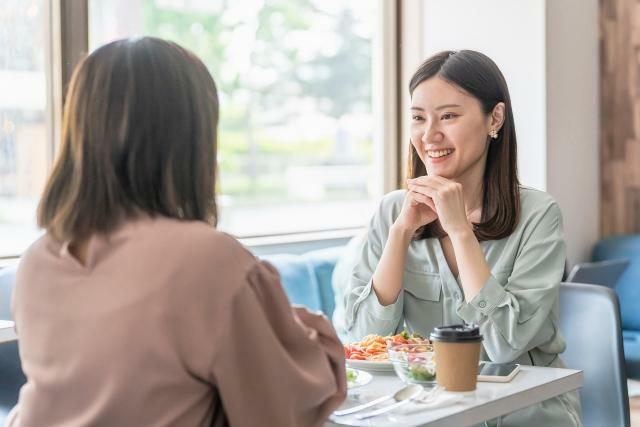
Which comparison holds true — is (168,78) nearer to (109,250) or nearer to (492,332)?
(109,250)

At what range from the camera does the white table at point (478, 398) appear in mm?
1547

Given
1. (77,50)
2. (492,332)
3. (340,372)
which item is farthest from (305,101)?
(340,372)

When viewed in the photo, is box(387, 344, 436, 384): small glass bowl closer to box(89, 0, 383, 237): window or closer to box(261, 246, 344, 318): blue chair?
box(261, 246, 344, 318): blue chair

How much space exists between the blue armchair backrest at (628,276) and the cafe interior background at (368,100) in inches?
0.5

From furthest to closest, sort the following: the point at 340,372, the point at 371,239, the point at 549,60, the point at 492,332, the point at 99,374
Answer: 1. the point at 549,60
2. the point at 371,239
3. the point at 492,332
4. the point at 340,372
5. the point at 99,374

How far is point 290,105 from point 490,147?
236cm

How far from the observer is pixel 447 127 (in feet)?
7.47

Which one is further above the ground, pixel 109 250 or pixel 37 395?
pixel 109 250

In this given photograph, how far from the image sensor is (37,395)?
1.30 meters

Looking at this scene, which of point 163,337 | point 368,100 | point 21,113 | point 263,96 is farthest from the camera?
point 368,100

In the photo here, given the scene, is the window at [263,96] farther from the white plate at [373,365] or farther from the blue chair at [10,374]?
the white plate at [373,365]

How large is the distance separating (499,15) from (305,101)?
3.13ft

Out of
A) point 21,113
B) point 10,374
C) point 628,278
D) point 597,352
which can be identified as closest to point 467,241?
point 597,352

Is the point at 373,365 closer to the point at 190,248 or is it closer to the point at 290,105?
the point at 190,248
